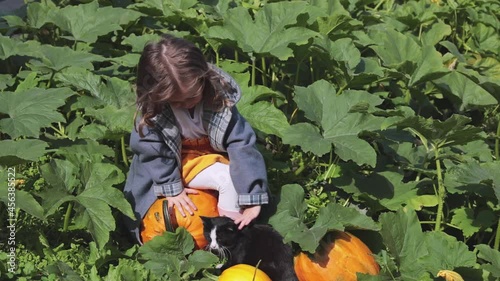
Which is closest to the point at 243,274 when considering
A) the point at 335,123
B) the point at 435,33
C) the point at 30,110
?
the point at 335,123

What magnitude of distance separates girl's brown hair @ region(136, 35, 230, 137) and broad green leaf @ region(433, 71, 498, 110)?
1.86 metres

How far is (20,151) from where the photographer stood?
399 cm

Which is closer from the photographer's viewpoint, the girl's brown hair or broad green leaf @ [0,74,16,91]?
the girl's brown hair

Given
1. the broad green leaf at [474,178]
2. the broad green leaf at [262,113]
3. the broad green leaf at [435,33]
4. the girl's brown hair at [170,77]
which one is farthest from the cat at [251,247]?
the broad green leaf at [435,33]

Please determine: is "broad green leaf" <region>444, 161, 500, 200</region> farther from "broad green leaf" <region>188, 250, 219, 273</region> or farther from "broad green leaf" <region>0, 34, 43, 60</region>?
"broad green leaf" <region>0, 34, 43, 60</region>

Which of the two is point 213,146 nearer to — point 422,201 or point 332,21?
point 422,201

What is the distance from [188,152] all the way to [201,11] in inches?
68.7

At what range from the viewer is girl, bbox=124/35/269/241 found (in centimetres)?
385

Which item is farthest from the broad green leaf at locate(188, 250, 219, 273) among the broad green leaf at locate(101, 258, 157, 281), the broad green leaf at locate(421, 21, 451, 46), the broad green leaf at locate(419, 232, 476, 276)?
the broad green leaf at locate(421, 21, 451, 46)

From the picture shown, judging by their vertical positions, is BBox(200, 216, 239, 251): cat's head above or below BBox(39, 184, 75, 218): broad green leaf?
below

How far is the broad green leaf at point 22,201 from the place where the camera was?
3.77 metres

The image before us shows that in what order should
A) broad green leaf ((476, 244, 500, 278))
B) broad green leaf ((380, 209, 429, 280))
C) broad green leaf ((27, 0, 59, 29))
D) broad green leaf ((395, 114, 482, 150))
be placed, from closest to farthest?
broad green leaf ((476, 244, 500, 278)) → broad green leaf ((380, 209, 429, 280)) → broad green leaf ((395, 114, 482, 150)) → broad green leaf ((27, 0, 59, 29))

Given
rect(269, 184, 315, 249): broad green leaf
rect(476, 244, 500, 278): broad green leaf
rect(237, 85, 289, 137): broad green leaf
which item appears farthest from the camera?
rect(237, 85, 289, 137): broad green leaf

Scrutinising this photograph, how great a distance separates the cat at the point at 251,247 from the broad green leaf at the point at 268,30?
1223 mm
